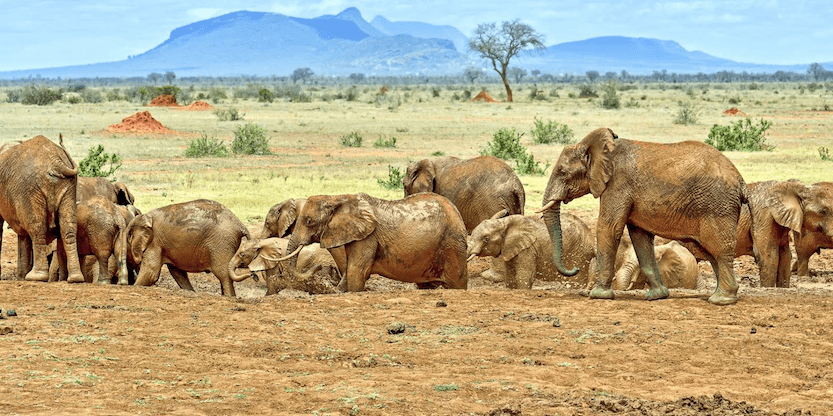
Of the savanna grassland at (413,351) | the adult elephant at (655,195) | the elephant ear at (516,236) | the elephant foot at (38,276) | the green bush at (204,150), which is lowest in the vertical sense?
the green bush at (204,150)

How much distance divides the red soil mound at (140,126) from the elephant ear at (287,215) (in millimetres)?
26980

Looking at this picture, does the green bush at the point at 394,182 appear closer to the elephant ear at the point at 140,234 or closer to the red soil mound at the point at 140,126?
the elephant ear at the point at 140,234

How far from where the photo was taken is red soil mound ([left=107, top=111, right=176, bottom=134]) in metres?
38.5

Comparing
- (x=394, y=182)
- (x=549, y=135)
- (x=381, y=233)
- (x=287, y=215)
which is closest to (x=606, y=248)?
(x=381, y=233)

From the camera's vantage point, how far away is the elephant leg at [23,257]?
12484mm

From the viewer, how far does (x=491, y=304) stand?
10.3 m

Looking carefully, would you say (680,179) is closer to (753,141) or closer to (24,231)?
(24,231)

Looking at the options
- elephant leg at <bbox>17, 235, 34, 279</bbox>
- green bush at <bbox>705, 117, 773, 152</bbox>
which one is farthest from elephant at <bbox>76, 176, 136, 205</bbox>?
green bush at <bbox>705, 117, 773, 152</bbox>

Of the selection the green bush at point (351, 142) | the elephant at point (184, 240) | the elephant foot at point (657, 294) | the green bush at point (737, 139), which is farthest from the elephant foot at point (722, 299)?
the green bush at point (351, 142)

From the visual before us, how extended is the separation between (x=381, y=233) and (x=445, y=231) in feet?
2.40

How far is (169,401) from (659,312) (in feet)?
15.9

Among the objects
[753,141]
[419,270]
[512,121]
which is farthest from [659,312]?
[512,121]

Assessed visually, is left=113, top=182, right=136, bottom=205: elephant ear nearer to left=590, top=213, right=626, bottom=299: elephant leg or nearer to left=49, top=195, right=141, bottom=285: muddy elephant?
left=49, top=195, right=141, bottom=285: muddy elephant

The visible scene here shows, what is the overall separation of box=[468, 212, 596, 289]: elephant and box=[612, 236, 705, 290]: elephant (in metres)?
0.53
